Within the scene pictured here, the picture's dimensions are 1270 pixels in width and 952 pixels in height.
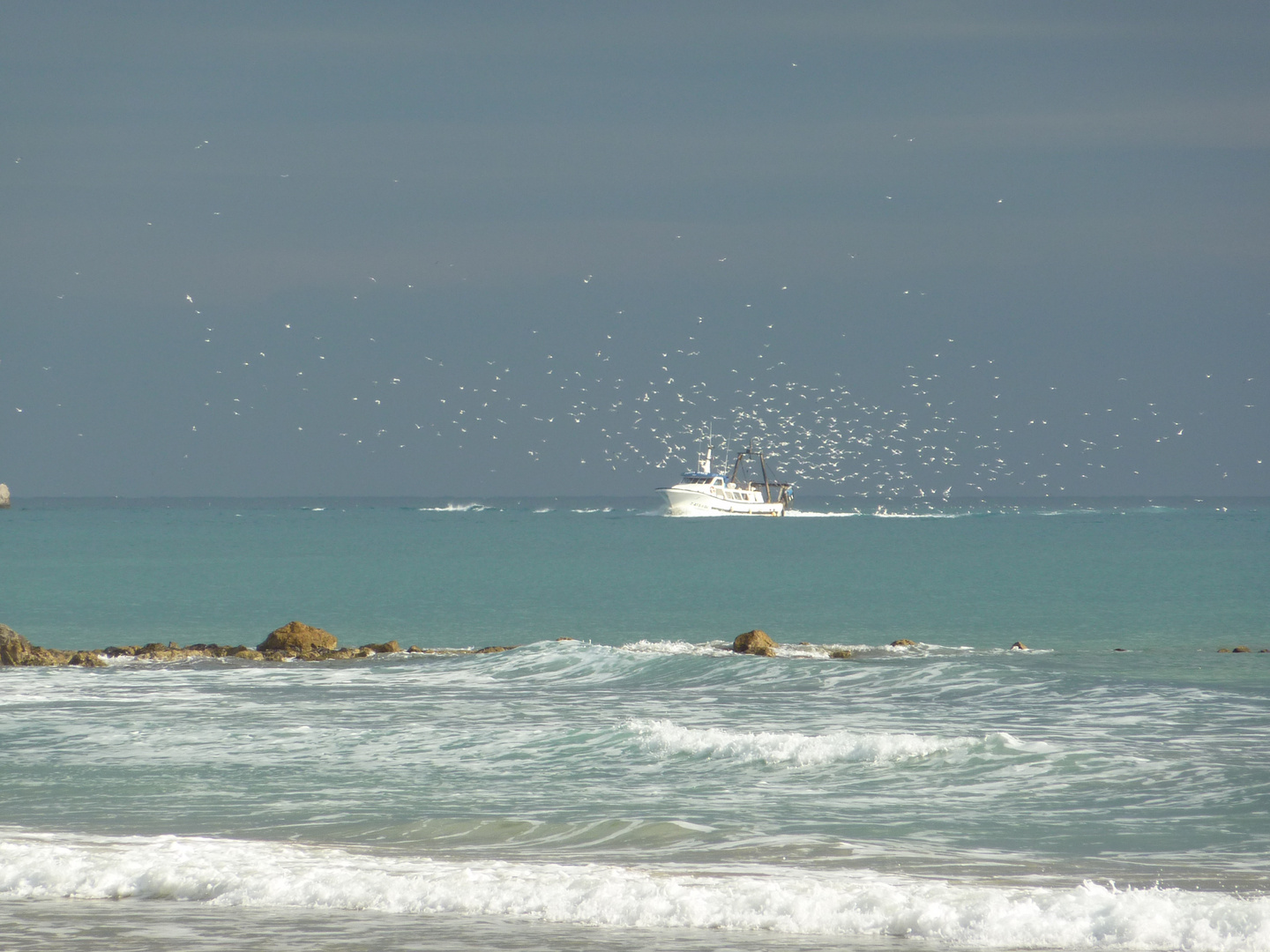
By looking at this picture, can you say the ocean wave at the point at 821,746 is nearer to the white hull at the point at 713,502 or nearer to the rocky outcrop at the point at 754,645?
the rocky outcrop at the point at 754,645

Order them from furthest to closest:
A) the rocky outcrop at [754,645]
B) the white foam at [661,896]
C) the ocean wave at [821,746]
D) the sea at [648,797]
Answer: the rocky outcrop at [754,645] → the ocean wave at [821,746] → the sea at [648,797] → the white foam at [661,896]

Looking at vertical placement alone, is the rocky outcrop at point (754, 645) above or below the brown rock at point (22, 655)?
below

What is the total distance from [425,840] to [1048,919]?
5379 mm

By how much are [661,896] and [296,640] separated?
67.6 feet

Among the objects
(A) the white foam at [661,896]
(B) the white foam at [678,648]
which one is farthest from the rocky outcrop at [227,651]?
(A) the white foam at [661,896]

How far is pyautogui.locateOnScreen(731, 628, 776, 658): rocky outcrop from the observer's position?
88.1 feet

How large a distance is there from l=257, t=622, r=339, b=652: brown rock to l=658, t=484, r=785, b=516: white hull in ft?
389

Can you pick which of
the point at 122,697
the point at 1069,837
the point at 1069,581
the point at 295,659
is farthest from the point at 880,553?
the point at 1069,837

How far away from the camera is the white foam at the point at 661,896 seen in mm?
8336

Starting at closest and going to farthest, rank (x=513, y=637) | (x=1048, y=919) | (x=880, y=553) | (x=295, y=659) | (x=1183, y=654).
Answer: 1. (x=1048, y=919)
2. (x=295, y=659)
3. (x=1183, y=654)
4. (x=513, y=637)
5. (x=880, y=553)

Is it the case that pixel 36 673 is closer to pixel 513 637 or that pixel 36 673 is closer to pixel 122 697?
A: pixel 122 697

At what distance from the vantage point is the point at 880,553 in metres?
92.6

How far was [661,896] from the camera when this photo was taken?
902 centimetres

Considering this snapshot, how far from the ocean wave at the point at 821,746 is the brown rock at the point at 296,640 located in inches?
552
